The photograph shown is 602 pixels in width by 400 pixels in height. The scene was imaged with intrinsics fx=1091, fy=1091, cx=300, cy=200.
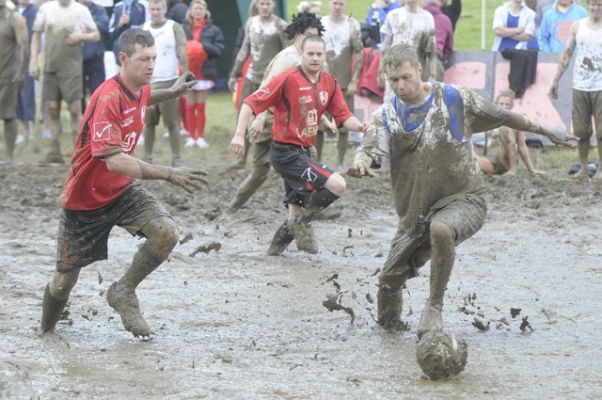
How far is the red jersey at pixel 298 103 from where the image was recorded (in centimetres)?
871

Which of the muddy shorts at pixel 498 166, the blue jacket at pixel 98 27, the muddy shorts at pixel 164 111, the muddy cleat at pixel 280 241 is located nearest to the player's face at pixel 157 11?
the muddy shorts at pixel 164 111

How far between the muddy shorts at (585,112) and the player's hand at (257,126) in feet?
15.9

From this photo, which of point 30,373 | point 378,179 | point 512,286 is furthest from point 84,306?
point 378,179

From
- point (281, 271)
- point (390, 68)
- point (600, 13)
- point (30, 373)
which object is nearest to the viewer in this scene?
point (30, 373)

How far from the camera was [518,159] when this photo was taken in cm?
1341

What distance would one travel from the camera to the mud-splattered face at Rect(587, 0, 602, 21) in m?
12.1

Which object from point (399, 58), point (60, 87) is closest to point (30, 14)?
point (60, 87)

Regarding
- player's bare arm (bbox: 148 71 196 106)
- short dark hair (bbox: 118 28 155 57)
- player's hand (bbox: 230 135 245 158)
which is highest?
short dark hair (bbox: 118 28 155 57)

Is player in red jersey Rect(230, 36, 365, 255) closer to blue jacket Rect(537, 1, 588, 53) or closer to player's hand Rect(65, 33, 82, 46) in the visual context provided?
player's hand Rect(65, 33, 82, 46)

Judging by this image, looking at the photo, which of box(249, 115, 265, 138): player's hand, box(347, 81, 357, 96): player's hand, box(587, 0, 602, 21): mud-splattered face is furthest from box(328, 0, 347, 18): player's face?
box(249, 115, 265, 138): player's hand

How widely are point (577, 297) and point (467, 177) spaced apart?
166cm

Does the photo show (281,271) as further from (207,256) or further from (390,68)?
(390,68)

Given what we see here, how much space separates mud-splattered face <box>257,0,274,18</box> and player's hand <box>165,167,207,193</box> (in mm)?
7491

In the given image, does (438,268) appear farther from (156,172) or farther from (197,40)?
(197,40)
